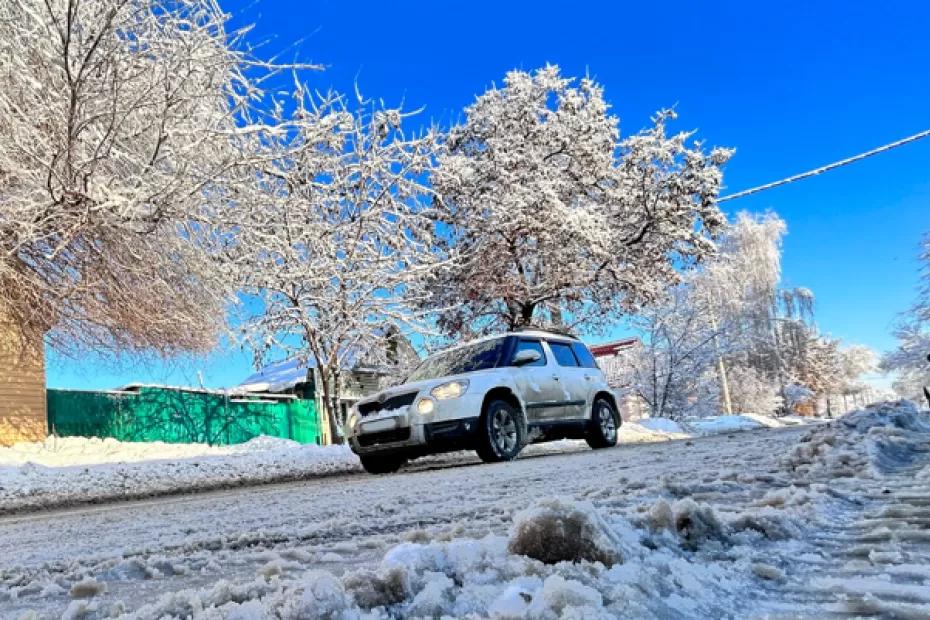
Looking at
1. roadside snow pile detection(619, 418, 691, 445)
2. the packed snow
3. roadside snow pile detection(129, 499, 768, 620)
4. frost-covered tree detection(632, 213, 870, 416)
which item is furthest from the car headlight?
frost-covered tree detection(632, 213, 870, 416)

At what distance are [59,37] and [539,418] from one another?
7777 millimetres

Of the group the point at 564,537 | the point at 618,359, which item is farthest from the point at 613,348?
the point at 564,537

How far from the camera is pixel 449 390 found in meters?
9.34

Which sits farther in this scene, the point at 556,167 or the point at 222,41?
the point at 556,167

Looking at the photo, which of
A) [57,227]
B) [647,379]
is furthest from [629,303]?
[57,227]

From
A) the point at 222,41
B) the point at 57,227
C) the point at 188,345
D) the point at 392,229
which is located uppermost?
the point at 222,41

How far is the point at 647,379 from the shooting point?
111ft

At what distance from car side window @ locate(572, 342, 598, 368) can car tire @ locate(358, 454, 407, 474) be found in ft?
11.7

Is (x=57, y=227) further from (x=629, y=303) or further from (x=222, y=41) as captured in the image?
(x=629, y=303)

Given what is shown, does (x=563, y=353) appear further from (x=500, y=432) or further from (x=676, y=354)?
(x=676, y=354)

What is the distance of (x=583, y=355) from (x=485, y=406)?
11.0 ft

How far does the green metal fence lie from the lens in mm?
18891

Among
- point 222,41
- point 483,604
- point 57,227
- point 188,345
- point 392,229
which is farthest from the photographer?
point 392,229

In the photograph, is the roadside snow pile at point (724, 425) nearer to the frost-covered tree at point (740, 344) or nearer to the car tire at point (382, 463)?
the frost-covered tree at point (740, 344)
